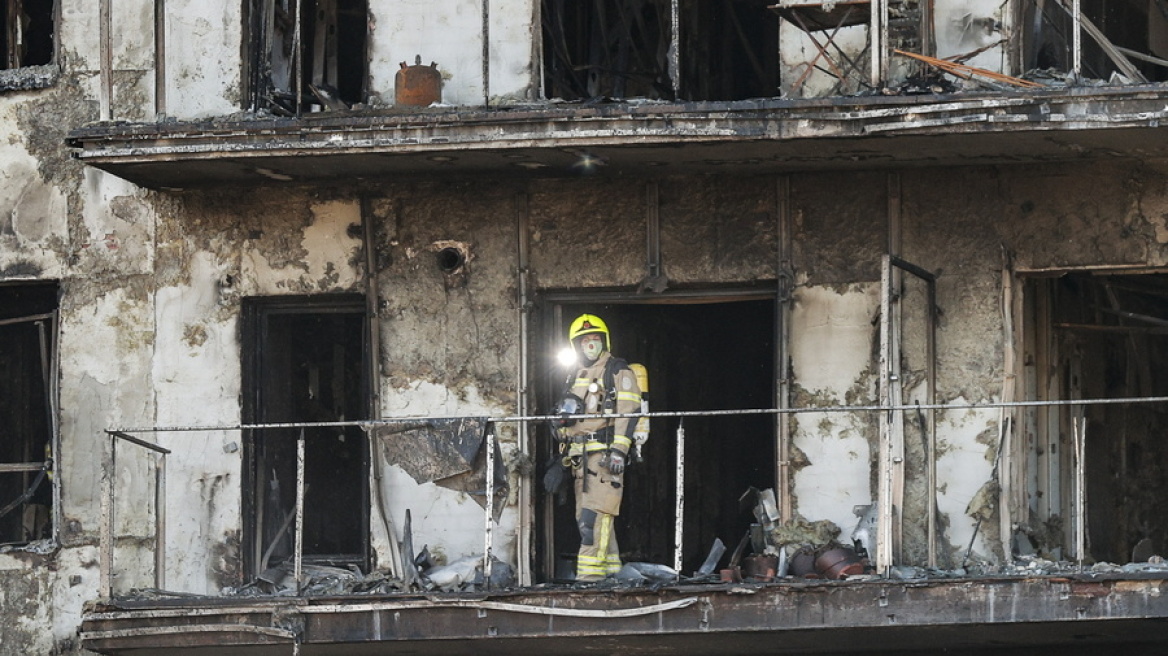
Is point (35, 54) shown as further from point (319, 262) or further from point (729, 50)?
point (729, 50)

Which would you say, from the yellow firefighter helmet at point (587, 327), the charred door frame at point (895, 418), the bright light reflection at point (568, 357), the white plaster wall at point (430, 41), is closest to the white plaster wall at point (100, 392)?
the white plaster wall at point (430, 41)

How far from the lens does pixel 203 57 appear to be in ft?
55.6

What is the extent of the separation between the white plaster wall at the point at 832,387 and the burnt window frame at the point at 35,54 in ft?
18.5

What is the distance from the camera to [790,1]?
15.3 metres

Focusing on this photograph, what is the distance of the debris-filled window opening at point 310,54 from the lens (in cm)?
1697

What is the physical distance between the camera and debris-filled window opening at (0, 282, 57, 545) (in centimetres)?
1761

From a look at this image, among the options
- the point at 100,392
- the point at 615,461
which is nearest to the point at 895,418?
the point at 615,461

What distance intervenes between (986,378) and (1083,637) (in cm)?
179

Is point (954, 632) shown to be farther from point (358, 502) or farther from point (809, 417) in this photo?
point (358, 502)

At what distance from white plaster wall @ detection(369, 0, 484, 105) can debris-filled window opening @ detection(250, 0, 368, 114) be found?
0.16 metres

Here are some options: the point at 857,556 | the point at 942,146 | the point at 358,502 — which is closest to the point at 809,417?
the point at 857,556

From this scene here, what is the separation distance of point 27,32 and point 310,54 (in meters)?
2.21

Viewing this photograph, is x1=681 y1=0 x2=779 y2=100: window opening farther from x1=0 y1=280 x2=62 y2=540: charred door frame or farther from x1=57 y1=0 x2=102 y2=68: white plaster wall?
x1=0 y1=280 x2=62 y2=540: charred door frame

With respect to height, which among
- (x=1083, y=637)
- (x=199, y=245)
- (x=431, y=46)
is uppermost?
(x=431, y=46)
